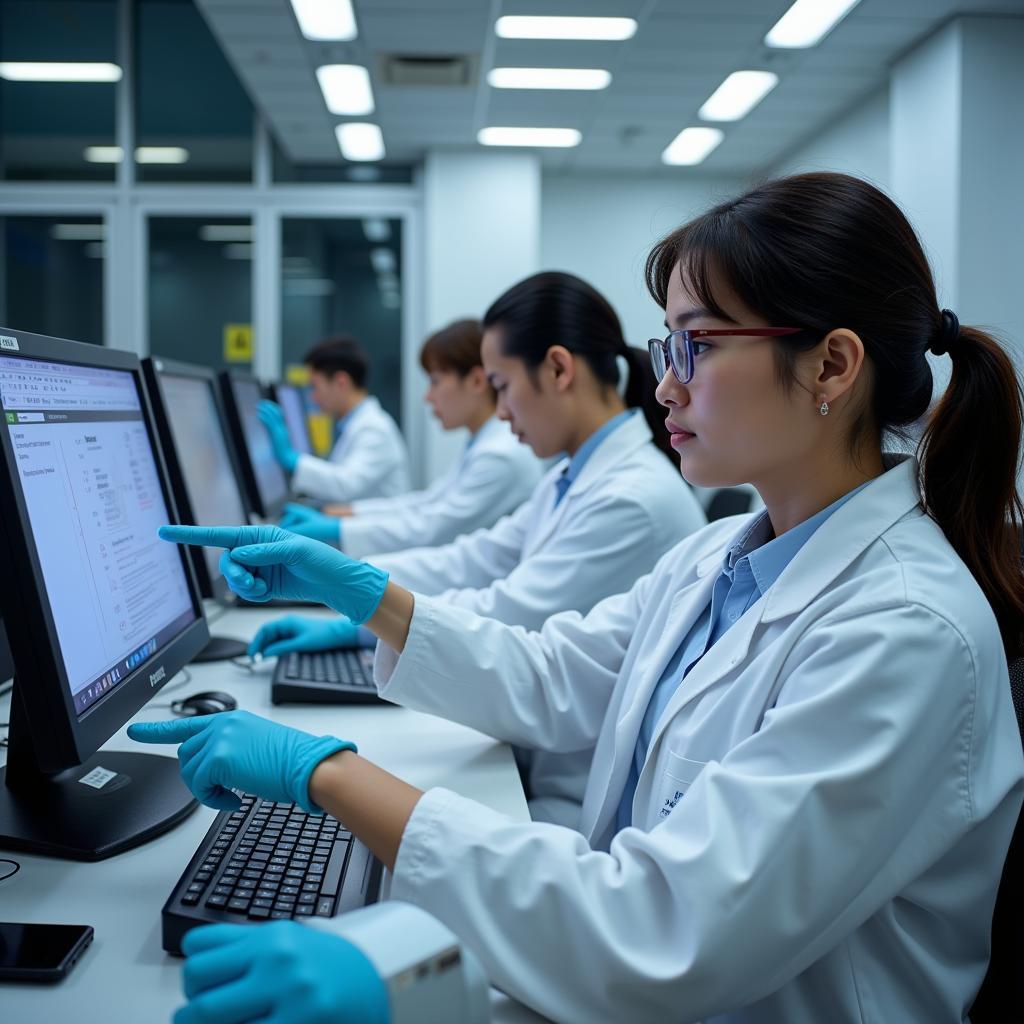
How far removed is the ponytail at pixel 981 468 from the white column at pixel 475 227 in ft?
16.7

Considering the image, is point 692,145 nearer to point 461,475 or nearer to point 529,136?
point 529,136

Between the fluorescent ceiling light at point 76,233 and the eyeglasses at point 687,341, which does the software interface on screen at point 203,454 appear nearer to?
the eyeglasses at point 687,341

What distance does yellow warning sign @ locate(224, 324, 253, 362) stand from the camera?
6.06 meters

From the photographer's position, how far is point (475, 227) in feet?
19.2

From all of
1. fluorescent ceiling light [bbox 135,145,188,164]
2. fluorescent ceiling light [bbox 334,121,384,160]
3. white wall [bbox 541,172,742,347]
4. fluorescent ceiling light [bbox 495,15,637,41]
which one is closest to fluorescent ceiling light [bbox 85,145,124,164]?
fluorescent ceiling light [bbox 135,145,188,164]

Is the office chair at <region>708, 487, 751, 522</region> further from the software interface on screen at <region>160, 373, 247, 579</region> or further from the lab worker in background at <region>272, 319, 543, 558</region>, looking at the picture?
the software interface on screen at <region>160, 373, 247, 579</region>

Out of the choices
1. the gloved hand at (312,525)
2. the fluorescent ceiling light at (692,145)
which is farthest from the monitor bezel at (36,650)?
the fluorescent ceiling light at (692,145)

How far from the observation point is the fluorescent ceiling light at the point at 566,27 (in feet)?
12.8

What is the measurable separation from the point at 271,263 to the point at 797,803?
589 centimetres

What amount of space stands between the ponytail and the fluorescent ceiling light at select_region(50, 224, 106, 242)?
6.09 m

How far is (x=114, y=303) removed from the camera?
19.4 feet

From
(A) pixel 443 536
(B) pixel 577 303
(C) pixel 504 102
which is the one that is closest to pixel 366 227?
(C) pixel 504 102

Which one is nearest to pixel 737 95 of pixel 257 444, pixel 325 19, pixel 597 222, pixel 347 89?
pixel 597 222

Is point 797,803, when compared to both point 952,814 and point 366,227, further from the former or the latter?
point 366,227
